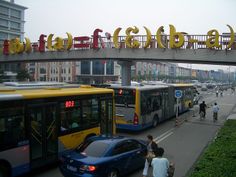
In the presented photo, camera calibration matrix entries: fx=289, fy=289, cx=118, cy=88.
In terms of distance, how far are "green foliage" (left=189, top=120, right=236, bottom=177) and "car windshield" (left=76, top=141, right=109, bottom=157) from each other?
2.78m

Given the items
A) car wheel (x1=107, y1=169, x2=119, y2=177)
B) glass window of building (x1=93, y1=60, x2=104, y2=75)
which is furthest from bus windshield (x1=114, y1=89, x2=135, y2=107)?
glass window of building (x1=93, y1=60, x2=104, y2=75)

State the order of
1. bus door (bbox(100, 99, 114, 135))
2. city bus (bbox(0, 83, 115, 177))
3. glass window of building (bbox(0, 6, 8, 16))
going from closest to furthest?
city bus (bbox(0, 83, 115, 177)), bus door (bbox(100, 99, 114, 135)), glass window of building (bbox(0, 6, 8, 16))

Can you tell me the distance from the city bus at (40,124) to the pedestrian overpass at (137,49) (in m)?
10.0

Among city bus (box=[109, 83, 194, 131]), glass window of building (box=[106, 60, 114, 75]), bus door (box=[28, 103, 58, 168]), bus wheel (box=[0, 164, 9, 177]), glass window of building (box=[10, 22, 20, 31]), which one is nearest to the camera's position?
bus wheel (box=[0, 164, 9, 177])

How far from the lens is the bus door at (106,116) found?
44.7 feet

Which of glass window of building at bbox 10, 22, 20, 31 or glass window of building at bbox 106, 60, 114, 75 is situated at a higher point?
glass window of building at bbox 10, 22, 20, 31

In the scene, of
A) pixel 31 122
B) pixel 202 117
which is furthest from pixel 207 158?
pixel 202 117

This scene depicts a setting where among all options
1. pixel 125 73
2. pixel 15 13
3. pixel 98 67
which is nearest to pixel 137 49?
pixel 125 73

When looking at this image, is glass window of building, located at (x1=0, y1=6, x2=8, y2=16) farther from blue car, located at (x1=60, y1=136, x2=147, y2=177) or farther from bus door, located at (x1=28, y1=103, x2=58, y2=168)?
blue car, located at (x1=60, y1=136, x2=147, y2=177)

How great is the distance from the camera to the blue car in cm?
829

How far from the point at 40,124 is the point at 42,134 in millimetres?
353

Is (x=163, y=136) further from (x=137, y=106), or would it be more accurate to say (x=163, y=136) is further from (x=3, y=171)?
(x=3, y=171)

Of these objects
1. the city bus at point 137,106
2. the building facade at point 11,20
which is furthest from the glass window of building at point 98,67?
the city bus at point 137,106

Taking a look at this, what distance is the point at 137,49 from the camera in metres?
22.5
